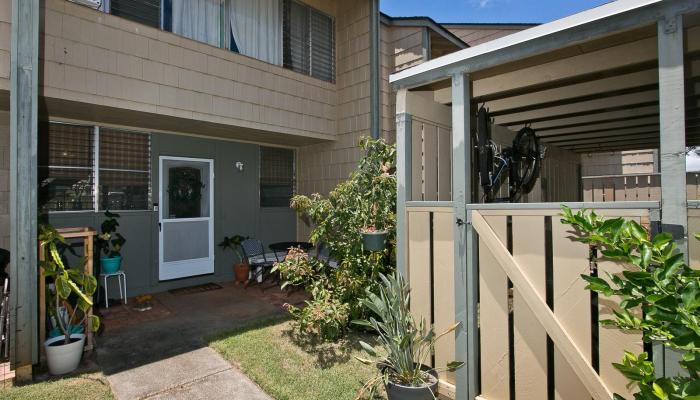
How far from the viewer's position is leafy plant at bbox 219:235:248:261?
6.51m

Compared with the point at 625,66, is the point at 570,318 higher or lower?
lower

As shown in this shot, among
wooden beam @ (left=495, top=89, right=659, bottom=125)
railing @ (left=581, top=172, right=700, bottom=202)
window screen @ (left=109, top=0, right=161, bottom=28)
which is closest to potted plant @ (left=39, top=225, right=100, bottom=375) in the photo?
window screen @ (left=109, top=0, right=161, bottom=28)

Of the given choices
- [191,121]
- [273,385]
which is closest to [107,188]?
[191,121]

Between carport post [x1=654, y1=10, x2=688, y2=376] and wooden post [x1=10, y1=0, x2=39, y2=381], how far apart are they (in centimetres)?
442

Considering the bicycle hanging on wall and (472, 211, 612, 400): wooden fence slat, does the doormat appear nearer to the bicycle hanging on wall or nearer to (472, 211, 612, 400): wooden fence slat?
the bicycle hanging on wall

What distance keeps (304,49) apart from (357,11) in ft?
3.73

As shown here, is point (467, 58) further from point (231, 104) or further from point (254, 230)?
point (254, 230)

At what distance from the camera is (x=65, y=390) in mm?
2938

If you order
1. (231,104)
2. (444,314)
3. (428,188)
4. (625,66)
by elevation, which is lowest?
(444,314)

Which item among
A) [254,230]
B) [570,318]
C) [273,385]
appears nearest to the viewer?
[570,318]

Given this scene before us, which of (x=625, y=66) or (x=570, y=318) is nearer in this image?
(x=570, y=318)

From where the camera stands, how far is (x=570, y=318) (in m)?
2.16

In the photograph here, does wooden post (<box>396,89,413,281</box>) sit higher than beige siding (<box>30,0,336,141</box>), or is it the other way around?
beige siding (<box>30,0,336,141</box>)

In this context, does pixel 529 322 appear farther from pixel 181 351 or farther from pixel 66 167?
pixel 66 167
